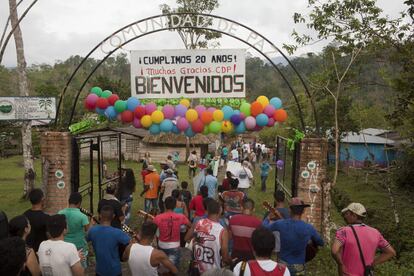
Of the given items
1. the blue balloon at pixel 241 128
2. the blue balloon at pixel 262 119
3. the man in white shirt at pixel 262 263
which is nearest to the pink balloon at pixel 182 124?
the blue balloon at pixel 241 128

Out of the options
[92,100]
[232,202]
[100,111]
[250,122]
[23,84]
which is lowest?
[232,202]

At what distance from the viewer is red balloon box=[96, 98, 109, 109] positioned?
369 inches

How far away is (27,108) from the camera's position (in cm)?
1076

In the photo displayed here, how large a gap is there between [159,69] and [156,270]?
5735 mm

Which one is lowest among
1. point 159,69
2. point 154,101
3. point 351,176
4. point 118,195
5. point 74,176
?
point 351,176

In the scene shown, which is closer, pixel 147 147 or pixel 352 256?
pixel 352 256

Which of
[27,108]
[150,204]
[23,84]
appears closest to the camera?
[27,108]

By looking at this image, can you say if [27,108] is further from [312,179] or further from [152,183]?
[312,179]

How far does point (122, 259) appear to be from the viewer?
5023 millimetres

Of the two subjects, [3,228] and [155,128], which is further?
[155,128]

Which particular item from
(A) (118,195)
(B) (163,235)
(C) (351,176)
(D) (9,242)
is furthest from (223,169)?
(D) (9,242)

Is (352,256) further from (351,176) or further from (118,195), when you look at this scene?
(351,176)

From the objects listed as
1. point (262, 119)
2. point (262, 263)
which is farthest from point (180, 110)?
point (262, 263)

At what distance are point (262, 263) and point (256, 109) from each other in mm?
5832
